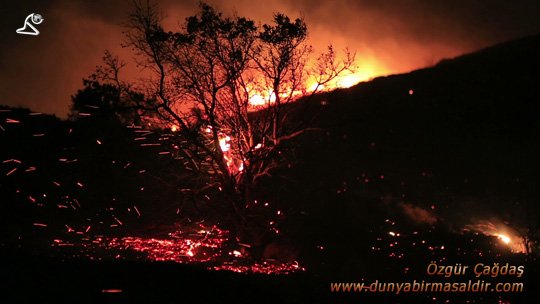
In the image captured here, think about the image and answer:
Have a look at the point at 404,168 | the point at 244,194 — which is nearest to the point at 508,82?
the point at 404,168

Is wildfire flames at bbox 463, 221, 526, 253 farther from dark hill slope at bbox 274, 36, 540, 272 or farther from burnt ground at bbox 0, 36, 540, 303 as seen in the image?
dark hill slope at bbox 274, 36, 540, 272

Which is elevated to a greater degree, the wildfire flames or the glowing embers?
the wildfire flames

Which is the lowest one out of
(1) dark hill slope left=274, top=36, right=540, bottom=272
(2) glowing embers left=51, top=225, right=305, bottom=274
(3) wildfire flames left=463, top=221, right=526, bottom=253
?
(2) glowing embers left=51, top=225, right=305, bottom=274

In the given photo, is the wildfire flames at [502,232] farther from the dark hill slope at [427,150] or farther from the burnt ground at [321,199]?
the dark hill slope at [427,150]

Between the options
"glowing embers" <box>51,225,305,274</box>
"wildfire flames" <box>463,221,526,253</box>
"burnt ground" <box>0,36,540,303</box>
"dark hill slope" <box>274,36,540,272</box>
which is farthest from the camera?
"dark hill slope" <box>274,36,540,272</box>

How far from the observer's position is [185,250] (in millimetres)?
15891

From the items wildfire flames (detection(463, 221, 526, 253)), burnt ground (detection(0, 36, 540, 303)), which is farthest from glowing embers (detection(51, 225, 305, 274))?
wildfire flames (detection(463, 221, 526, 253))

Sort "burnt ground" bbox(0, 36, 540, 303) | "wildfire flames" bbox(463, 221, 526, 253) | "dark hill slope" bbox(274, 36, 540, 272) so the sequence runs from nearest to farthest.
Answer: "burnt ground" bbox(0, 36, 540, 303) → "wildfire flames" bbox(463, 221, 526, 253) → "dark hill slope" bbox(274, 36, 540, 272)

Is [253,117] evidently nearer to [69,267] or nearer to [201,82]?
[201,82]

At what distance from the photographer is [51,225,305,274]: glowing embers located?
14.1 m

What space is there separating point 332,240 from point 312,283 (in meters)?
7.98

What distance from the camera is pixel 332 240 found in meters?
18.3

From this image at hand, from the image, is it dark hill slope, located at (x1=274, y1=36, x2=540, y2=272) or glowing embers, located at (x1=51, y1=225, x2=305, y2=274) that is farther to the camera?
dark hill slope, located at (x1=274, y1=36, x2=540, y2=272)

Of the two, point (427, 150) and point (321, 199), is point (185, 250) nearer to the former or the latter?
point (321, 199)
